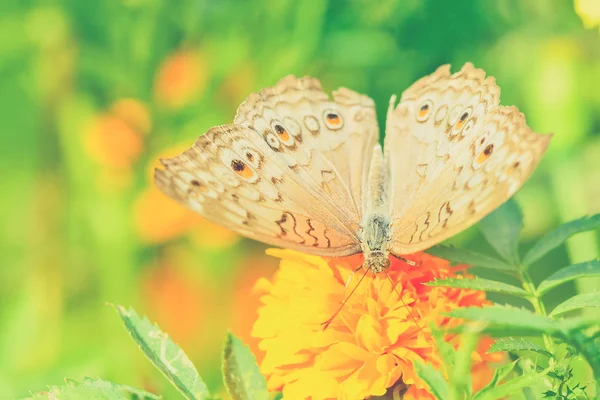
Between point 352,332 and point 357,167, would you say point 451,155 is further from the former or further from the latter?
point 352,332

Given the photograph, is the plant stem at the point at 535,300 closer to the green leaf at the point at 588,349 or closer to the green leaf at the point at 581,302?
the green leaf at the point at 581,302

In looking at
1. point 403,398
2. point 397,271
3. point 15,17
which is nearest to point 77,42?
point 15,17

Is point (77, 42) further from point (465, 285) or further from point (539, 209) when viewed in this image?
point (465, 285)

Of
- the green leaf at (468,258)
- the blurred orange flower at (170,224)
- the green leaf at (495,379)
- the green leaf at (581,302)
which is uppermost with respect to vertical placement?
the blurred orange flower at (170,224)

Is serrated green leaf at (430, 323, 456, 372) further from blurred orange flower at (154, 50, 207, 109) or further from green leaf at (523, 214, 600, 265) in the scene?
blurred orange flower at (154, 50, 207, 109)

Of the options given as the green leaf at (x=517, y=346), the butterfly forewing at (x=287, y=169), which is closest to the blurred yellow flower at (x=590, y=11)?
the butterfly forewing at (x=287, y=169)

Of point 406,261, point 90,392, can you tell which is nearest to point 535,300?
point 406,261
